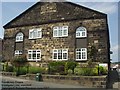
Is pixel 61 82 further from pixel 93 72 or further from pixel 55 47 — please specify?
pixel 55 47

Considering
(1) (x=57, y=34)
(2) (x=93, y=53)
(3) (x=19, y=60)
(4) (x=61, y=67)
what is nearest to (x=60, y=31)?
(1) (x=57, y=34)

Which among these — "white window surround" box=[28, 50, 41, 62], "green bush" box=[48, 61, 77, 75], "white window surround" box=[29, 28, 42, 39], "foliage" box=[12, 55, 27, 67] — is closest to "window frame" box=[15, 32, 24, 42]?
"white window surround" box=[29, 28, 42, 39]

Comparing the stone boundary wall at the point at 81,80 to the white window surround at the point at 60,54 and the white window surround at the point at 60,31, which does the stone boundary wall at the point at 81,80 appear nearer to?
the white window surround at the point at 60,54

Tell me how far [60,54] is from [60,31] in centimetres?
311

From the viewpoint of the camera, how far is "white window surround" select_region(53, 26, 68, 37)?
30.7 meters

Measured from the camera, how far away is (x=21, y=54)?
33.3 m

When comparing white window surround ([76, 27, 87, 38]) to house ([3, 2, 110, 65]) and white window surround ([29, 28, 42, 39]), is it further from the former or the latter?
white window surround ([29, 28, 42, 39])

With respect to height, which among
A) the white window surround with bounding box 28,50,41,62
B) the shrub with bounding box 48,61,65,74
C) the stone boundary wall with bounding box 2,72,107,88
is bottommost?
the stone boundary wall with bounding box 2,72,107,88

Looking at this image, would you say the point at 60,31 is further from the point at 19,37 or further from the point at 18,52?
the point at 18,52

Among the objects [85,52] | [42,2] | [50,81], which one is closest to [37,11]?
[42,2]

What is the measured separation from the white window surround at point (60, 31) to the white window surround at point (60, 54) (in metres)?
2.04

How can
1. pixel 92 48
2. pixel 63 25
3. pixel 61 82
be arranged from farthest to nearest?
pixel 63 25 < pixel 92 48 < pixel 61 82

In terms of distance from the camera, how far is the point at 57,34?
31172 mm

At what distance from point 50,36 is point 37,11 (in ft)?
15.8
